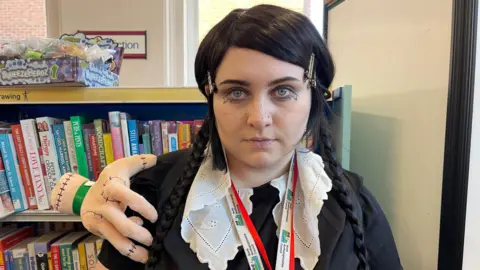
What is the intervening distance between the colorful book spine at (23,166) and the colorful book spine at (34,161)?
0.01 m

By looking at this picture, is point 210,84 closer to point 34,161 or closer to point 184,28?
point 34,161

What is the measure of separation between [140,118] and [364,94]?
914 mm

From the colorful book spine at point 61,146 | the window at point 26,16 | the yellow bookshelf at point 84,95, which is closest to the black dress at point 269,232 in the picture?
the yellow bookshelf at point 84,95

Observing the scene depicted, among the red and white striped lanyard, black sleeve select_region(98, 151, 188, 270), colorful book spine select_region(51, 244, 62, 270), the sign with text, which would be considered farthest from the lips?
the sign with text

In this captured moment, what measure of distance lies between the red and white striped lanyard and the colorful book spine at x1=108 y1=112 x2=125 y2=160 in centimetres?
62

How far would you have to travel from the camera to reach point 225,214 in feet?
2.79

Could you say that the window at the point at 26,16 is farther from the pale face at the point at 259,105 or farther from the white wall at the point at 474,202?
the white wall at the point at 474,202

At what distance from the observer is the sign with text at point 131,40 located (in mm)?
2430

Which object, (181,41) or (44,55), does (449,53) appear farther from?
(181,41)

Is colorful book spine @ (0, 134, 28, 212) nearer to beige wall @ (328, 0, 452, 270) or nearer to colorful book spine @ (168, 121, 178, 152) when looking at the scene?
colorful book spine @ (168, 121, 178, 152)

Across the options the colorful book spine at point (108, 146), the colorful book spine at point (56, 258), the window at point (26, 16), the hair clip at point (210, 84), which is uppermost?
the window at point (26, 16)

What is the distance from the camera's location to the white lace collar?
31.4 inches

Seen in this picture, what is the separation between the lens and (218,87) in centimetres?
79

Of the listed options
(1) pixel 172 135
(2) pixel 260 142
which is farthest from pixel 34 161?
(2) pixel 260 142
